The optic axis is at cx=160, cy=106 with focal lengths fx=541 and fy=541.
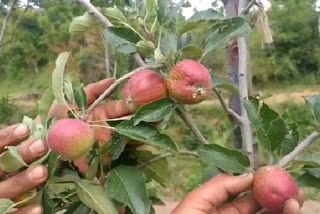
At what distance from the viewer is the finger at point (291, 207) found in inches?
23.3

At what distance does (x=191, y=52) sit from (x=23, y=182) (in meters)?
0.25

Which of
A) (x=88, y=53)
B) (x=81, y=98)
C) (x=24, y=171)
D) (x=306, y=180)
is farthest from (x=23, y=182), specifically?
(x=88, y=53)

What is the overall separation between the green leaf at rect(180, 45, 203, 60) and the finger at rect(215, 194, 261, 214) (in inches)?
7.1

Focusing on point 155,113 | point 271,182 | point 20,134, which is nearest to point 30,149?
point 20,134

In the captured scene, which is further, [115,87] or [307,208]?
[307,208]

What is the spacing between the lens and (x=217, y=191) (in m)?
0.62

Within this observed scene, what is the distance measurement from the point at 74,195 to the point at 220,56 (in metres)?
7.21

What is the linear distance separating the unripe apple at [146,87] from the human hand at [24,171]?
0.40 ft

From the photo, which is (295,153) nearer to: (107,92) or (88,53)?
(107,92)

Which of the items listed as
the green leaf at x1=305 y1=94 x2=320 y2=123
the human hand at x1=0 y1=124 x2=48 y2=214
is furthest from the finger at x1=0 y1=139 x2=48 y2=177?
the green leaf at x1=305 y1=94 x2=320 y2=123

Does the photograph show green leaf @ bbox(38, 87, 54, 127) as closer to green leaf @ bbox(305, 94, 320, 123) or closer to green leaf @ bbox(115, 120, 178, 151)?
green leaf @ bbox(115, 120, 178, 151)

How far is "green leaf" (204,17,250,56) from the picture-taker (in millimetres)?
667

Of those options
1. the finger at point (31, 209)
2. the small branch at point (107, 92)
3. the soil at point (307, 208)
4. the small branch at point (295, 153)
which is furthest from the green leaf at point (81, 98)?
the soil at point (307, 208)

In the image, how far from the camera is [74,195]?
0.74 meters
